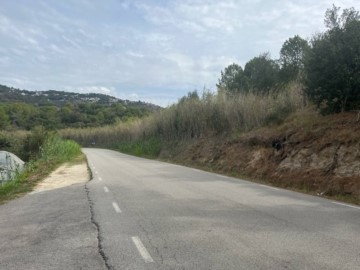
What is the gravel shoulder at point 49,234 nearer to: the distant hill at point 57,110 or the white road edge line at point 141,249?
the white road edge line at point 141,249

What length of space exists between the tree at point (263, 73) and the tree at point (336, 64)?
2346 cm

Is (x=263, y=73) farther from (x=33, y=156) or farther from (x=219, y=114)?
(x=33, y=156)

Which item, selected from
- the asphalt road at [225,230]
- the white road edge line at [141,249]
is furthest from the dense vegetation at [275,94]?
the white road edge line at [141,249]

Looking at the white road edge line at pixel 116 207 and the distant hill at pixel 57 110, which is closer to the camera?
the white road edge line at pixel 116 207

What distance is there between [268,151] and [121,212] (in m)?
12.4

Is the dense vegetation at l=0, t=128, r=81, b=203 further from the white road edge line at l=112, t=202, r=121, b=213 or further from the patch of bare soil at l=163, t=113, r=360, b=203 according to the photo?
the patch of bare soil at l=163, t=113, r=360, b=203

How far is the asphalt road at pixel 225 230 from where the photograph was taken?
6.55 meters

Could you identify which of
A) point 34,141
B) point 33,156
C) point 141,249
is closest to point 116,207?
point 141,249

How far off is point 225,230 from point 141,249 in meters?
2.01

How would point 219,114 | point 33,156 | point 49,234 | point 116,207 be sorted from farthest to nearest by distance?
point 33,156, point 219,114, point 116,207, point 49,234

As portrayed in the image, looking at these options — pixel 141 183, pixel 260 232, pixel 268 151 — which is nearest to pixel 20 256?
pixel 260 232

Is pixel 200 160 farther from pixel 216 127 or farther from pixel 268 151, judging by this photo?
pixel 268 151

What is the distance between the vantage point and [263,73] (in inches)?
1823

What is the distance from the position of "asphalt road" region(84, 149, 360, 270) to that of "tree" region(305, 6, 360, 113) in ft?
20.9
